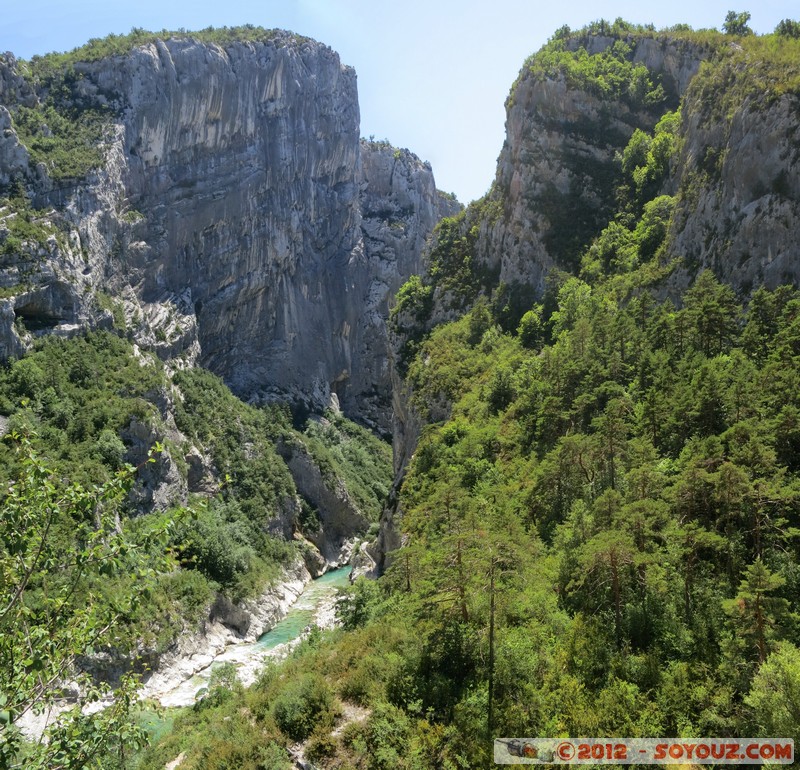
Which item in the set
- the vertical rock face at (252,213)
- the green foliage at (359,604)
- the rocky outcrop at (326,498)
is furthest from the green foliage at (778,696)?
the vertical rock face at (252,213)

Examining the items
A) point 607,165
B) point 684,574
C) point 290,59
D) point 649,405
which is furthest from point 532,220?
point 290,59

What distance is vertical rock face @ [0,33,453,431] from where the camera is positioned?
77.5m

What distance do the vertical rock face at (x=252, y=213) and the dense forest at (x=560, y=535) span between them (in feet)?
104

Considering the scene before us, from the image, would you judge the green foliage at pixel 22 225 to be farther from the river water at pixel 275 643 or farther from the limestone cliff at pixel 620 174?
the river water at pixel 275 643

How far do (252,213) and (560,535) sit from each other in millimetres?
87247

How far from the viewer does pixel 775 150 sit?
3098cm

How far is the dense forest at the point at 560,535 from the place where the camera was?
42.0 feet

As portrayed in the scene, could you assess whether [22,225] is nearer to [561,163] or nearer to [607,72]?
[561,163]

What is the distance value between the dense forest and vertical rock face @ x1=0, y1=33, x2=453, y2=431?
31624mm

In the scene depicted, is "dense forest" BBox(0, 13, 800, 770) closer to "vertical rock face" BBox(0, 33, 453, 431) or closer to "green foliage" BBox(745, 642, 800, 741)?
"green foliage" BBox(745, 642, 800, 741)

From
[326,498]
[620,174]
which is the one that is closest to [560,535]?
[620,174]

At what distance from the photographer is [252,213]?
96.8 meters

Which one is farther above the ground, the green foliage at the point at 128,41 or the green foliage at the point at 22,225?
the green foliage at the point at 128,41

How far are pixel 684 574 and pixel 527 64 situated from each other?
5984 cm
